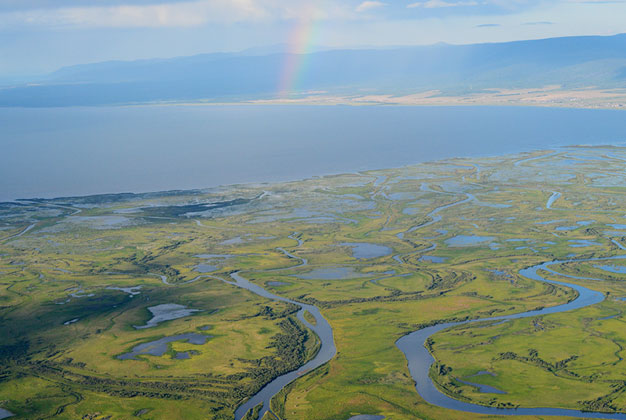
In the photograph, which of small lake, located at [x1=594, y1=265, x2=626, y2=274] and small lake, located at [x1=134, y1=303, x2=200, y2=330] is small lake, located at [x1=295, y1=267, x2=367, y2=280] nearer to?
small lake, located at [x1=134, y1=303, x2=200, y2=330]

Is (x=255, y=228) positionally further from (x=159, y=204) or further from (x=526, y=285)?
(x=526, y=285)

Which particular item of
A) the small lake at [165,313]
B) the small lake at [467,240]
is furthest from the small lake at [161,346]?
the small lake at [467,240]

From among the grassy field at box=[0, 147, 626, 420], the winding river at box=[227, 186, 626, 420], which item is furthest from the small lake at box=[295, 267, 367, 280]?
the winding river at box=[227, 186, 626, 420]

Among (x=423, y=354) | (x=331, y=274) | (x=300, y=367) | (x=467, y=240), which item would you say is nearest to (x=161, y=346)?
(x=300, y=367)

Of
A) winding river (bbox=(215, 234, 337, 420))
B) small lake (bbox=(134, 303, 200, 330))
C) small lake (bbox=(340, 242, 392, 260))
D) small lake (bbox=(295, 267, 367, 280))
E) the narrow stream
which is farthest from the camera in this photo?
small lake (bbox=(340, 242, 392, 260))

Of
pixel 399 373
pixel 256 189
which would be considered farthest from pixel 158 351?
pixel 256 189

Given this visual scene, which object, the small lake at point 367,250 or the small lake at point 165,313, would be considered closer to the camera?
the small lake at point 165,313

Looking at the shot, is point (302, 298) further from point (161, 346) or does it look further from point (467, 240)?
point (467, 240)

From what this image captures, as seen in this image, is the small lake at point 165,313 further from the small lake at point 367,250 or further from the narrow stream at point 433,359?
the small lake at point 367,250
